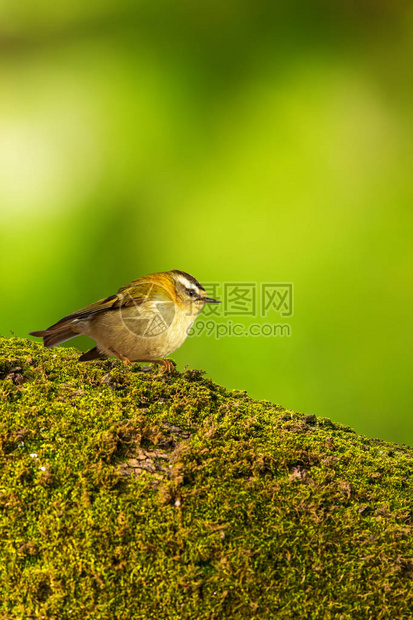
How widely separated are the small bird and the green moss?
1007 millimetres

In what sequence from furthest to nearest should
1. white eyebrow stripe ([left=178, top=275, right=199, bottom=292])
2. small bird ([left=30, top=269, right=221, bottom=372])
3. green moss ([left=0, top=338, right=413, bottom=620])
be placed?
white eyebrow stripe ([left=178, top=275, right=199, bottom=292]), small bird ([left=30, top=269, right=221, bottom=372]), green moss ([left=0, top=338, right=413, bottom=620])

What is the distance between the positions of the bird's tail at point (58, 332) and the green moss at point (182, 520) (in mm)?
1025

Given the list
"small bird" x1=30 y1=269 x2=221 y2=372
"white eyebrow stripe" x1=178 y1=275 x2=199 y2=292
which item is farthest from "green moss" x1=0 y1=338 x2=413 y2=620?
"white eyebrow stripe" x1=178 y1=275 x2=199 y2=292

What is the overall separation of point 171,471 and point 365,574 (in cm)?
58

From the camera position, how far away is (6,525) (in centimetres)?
148

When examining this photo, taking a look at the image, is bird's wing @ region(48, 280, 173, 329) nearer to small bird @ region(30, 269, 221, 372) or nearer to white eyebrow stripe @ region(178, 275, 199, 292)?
small bird @ region(30, 269, 221, 372)

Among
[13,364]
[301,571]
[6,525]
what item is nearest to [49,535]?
[6,525]

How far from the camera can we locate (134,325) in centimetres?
288

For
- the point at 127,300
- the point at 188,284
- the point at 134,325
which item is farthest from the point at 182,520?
the point at 188,284

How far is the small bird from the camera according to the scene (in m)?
2.88

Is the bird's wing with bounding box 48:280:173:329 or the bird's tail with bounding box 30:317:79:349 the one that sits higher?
the bird's wing with bounding box 48:280:173:329

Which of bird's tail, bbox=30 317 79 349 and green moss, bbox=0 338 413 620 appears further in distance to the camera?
bird's tail, bbox=30 317 79 349

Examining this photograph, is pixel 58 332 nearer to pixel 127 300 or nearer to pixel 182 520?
pixel 127 300

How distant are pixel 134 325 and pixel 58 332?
1.34ft
